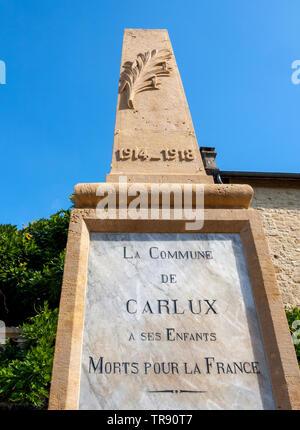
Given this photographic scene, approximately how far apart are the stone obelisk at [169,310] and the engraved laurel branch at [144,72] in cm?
116

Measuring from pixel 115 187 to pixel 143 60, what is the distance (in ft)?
6.77

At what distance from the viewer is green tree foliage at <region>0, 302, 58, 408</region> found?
17.0 ft

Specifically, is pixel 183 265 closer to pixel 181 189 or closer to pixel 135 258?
pixel 135 258

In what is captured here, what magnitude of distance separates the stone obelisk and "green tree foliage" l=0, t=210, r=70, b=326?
581 cm

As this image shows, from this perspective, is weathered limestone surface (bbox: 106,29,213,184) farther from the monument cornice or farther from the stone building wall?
the stone building wall

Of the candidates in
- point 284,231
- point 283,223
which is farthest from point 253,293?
point 283,223

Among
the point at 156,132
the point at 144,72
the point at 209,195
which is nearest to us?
the point at 209,195

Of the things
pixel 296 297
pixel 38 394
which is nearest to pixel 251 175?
pixel 296 297

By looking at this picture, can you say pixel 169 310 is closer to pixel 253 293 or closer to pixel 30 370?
pixel 253 293

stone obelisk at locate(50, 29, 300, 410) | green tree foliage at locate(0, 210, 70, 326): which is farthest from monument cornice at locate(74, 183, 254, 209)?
green tree foliage at locate(0, 210, 70, 326)

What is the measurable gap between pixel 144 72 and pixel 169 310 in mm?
2710

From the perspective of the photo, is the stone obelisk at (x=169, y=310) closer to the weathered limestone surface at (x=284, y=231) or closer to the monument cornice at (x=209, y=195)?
the monument cornice at (x=209, y=195)

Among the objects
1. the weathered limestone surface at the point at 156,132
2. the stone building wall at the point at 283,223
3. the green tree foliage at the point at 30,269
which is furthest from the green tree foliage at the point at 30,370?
the stone building wall at the point at 283,223

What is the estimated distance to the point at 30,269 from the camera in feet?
26.8
